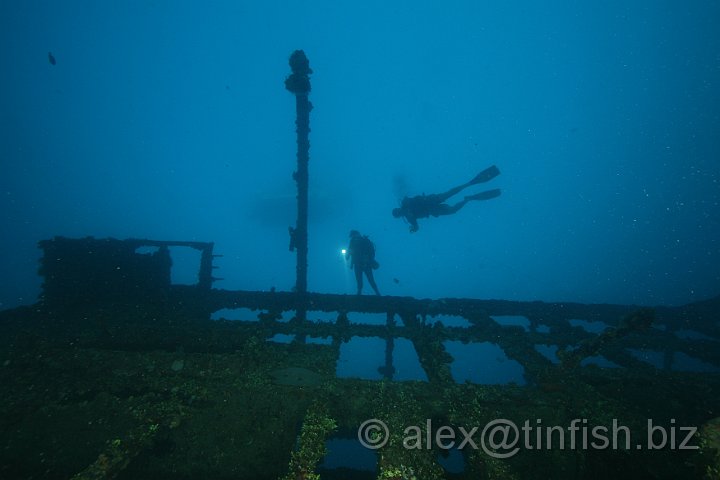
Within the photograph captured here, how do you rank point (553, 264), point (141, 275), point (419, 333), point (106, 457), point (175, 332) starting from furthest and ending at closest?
point (553, 264) → point (141, 275) → point (419, 333) → point (175, 332) → point (106, 457)

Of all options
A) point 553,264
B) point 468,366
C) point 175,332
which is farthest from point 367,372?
point 553,264

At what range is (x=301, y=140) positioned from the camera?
8.69 metres

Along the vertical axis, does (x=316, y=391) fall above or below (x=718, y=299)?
below

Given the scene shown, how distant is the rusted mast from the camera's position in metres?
8.45

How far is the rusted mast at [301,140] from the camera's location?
8445 mm

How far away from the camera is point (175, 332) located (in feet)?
17.1

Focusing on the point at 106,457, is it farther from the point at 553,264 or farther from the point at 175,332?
the point at 553,264

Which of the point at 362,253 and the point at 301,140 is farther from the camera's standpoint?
the point at 362,253

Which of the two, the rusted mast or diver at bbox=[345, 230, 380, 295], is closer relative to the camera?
the rusted mast

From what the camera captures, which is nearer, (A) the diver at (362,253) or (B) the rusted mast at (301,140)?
(B) the rusted mast at (301,140)

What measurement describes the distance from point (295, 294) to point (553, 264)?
7388 inches

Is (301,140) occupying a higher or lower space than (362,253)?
higher

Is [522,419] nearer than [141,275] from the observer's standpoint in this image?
Yes

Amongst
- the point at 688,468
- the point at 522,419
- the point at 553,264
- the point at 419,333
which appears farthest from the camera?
the point at 553,264
